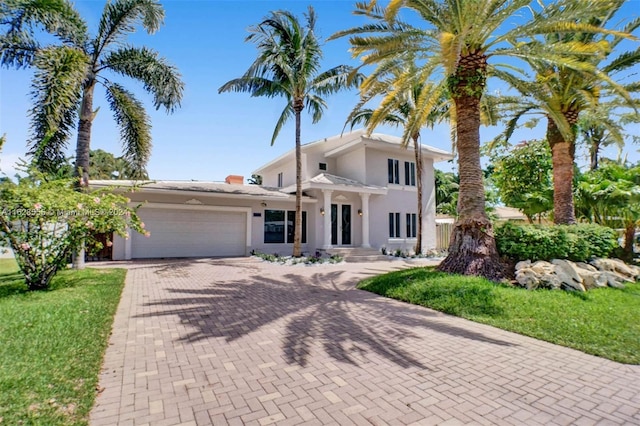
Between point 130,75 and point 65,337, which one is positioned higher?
point 130,75

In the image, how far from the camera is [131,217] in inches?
389

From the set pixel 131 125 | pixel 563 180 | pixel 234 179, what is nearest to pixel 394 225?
pixel 563 180

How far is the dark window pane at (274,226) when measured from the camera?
19844mm

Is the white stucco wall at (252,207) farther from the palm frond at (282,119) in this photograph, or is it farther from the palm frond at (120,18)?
the palm frond at (120,18)

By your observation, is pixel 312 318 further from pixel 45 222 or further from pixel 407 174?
pixel 407 174

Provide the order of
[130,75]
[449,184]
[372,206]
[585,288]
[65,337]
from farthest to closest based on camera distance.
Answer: [449,184]
[372,206]
[130,75]
[585,288]
[65,337]

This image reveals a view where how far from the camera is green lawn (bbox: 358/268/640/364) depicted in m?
5.41

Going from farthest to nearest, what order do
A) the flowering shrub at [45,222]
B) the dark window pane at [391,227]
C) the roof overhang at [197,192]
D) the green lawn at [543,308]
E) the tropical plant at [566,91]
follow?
the dark window pane at [391,227], the roof overhang at [197,192], the tropical plant at [566,91], the flowering shrub at [45,222], the green lawn at [543,308]

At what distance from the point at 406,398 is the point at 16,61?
15521 mm

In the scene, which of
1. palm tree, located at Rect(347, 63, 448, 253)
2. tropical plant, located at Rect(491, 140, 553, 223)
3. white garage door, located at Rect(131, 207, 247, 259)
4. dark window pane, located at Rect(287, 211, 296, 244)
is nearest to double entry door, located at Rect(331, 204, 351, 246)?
dark window pane, located at Rect(287, 211, 296, 244)

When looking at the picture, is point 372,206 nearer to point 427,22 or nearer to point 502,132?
Answer: point 502,132

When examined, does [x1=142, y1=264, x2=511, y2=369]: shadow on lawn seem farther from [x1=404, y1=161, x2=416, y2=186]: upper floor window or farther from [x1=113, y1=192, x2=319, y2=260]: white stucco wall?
[x1=404, y1=161, x2=416, y2=186]: upper floor window

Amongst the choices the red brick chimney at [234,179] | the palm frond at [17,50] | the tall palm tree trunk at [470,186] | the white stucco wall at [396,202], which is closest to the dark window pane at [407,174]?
the white stucco wall at [396,202]

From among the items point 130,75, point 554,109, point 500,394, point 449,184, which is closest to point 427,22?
point 554,109
